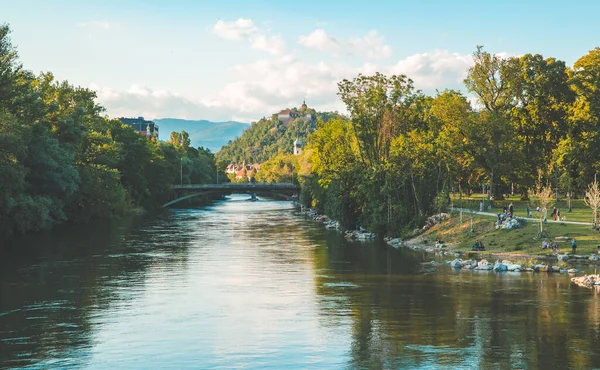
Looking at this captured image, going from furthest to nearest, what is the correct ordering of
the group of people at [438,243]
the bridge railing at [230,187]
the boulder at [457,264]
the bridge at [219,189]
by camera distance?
the bridge at [219,189] → the bridge railing at [230,187] → the group of people at [438,243] → the boulder at [457,264]

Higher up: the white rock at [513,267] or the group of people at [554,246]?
the group of people at [554,246]

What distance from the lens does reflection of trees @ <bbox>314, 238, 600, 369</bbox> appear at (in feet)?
102

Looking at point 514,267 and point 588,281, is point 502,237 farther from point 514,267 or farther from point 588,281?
point 588,281

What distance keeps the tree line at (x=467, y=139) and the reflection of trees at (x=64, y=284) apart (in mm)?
24161

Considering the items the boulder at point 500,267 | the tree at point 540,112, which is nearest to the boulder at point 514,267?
the boulder at point 500,267

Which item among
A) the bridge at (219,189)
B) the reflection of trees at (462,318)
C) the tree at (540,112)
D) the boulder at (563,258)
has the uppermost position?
the tree at (540,112)

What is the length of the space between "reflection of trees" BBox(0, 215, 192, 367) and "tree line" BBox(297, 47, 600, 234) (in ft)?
79.3

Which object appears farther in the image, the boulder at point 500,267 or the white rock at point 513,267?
the boulder at point 500,267

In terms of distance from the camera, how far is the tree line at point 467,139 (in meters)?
83.6

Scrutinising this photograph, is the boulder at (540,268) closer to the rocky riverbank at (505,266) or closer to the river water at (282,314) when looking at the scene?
the rocky riverbank at (505,266)

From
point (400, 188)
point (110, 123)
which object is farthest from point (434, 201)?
point (110, 123)

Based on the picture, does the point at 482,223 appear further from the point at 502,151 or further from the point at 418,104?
the point at 418,104

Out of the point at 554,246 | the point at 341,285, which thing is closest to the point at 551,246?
the point at 554,246

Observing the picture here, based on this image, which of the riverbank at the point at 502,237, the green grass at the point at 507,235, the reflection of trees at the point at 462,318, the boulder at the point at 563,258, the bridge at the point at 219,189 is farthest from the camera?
the bridge at the point at 219,189
